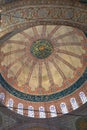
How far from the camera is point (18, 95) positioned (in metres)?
16.0

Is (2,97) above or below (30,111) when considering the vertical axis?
above

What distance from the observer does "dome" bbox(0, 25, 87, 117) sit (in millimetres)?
15805

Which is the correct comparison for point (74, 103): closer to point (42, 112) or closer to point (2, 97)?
point (42, 112)

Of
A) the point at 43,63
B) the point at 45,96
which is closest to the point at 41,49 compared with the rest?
the point at 43,63

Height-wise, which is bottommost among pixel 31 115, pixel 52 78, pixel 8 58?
pixel 31 115

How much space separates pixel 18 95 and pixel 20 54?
2.72 m

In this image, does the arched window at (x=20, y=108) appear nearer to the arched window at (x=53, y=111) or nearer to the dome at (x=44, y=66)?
the dome at (x=44, y=66)

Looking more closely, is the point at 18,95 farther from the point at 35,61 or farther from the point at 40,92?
the point at 35,61

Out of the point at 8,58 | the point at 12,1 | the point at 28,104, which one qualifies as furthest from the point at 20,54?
the point at 12,1

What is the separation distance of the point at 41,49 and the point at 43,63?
3.50 feet

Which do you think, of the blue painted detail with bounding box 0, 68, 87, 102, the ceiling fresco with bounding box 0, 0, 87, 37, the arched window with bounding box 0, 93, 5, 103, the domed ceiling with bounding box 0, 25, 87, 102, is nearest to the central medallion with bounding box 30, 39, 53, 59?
the domed ceiling with bounding box 0, 25, 87, 102

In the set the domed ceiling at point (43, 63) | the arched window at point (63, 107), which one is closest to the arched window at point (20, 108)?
the domed ceiling at point (43, 63)

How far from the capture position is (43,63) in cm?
1755

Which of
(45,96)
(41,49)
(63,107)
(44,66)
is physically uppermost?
(41,49)
